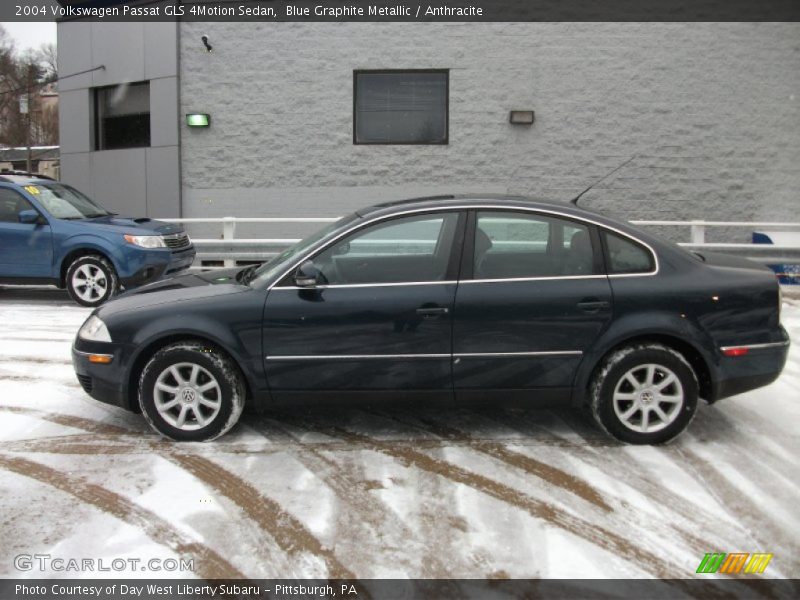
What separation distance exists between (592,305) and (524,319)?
408 mm

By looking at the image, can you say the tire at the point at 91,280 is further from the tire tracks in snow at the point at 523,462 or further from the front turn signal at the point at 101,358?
the tire tracks in snow at the point at 523,462

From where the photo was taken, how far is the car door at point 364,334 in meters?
4.51

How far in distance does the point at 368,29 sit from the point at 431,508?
1082 cm

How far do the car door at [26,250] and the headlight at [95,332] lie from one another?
17.7 ft

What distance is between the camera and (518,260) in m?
4.66

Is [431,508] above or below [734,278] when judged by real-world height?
below

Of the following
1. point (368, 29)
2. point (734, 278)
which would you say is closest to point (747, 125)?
point (368, 29)

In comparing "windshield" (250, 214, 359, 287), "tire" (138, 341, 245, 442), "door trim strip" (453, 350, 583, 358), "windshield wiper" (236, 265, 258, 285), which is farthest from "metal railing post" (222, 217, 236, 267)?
"door trim strip" (453, 350, 583, 358)

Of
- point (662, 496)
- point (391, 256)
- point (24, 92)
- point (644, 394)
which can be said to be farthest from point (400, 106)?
point (24, 92)

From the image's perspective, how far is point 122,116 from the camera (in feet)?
47.7

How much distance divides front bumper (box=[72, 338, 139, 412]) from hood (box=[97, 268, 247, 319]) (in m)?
0.23

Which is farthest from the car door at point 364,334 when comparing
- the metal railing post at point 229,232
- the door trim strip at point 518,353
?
the metal railing post at point 229,232

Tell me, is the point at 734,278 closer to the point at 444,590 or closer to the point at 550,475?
the point at 550,475

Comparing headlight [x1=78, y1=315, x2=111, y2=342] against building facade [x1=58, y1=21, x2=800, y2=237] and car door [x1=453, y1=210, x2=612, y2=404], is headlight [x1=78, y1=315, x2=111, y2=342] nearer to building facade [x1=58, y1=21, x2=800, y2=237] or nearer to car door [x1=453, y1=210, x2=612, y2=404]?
car door [x1=453, y1=210, x2=612, y2=404]
